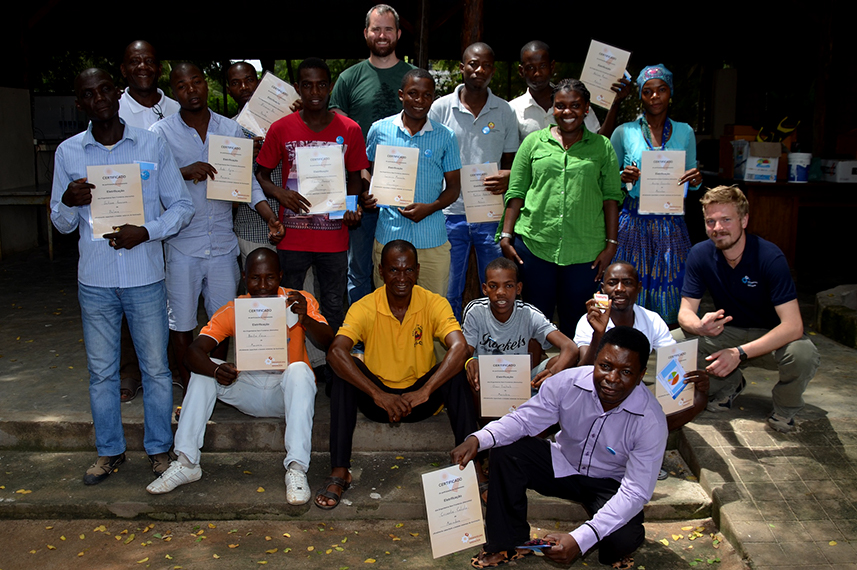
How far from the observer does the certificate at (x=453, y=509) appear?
3.09 meters

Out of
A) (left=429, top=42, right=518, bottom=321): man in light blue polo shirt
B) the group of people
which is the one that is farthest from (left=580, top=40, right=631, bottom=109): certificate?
A: (left=429, top=42, right=518, bottom=321): man in light blue polo shirt

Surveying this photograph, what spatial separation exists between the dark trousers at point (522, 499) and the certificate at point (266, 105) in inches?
99.3

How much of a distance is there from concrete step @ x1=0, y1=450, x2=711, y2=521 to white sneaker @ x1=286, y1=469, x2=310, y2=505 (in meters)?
0.05

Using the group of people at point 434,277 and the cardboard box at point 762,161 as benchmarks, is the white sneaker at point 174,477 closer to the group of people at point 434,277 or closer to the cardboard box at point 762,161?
the group of people at point 434,277

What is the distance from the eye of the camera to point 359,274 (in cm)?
479

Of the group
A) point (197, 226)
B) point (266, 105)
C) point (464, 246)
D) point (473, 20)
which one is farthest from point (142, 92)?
point (473, 20)

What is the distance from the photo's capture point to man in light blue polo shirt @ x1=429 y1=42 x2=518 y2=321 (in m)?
4.58

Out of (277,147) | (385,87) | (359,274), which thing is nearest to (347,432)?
(359,274)

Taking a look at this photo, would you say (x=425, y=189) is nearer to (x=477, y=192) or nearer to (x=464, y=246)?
(x=477, y=192)

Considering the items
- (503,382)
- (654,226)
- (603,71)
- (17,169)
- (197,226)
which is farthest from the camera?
(17,169)

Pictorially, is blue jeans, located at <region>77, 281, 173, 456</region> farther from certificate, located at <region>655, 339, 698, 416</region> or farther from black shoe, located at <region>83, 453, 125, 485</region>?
certificate, located at <region>655, 339, 698, 416</region>

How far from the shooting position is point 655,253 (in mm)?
4469

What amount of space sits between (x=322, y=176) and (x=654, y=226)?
2056 mm

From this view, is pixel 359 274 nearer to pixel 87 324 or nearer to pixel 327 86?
pixel 327 86
